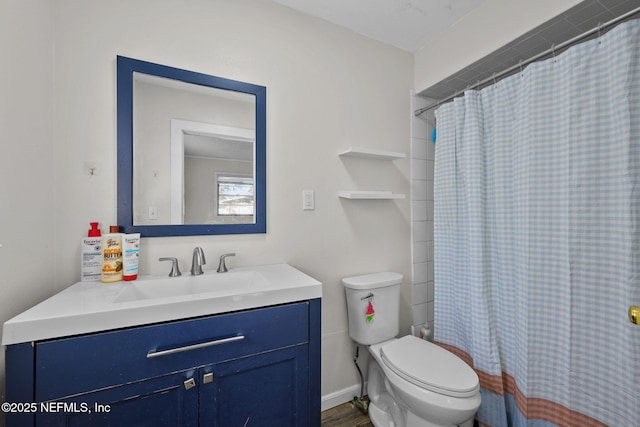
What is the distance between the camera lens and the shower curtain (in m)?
0.99

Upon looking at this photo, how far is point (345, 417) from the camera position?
1.56 meters

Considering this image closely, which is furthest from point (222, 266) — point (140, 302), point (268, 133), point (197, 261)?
point (268, 133)

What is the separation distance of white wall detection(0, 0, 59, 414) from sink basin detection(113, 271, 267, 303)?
0.30 m

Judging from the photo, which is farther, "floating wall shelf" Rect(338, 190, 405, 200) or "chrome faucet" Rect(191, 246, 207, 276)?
"floating wall shelf" Rect(338, 190, 405, 200)

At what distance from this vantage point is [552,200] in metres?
1.18

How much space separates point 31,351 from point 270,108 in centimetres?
133

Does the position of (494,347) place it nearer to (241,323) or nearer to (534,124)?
(534,124)

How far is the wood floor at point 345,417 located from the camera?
1.51 meters

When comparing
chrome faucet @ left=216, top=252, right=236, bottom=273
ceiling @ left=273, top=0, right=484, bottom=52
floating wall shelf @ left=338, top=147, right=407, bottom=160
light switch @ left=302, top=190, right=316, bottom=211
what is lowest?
chrome faucet @ left=216, top=252, right=236, bottom=273

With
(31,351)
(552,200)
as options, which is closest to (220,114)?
(31,351)

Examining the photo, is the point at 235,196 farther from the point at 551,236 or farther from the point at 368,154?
the point at 551,236

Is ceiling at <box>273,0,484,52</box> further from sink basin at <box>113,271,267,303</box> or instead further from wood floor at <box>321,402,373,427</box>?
wood floor at <box>321,402,373,427</box>

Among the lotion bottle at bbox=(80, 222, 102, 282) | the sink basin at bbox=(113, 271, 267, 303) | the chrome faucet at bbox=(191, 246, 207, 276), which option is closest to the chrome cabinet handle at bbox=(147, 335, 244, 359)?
the sink basin at bbox=(113, 271, 267, 303)

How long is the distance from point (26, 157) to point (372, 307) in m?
1.67
